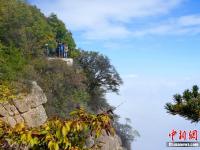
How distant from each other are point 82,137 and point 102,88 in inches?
1759

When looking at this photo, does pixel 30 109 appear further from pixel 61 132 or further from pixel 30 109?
pixel 61 132

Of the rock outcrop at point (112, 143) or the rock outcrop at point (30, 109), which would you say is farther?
the rock outcrop at point (112, 143)

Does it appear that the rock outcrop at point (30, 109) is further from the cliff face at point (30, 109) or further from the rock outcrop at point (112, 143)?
the rock outcrop at point (112, 143)

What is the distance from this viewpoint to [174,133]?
28.1 ft

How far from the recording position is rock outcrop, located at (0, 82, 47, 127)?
32.7 metres

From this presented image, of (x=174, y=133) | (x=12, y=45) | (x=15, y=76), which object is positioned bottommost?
(x=174, y=133)

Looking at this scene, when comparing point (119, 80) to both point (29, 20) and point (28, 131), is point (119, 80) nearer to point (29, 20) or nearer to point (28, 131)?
point (29, 20)

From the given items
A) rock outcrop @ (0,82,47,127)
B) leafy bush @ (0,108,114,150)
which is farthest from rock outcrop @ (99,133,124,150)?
leafy bush @ (0,108,114,150)

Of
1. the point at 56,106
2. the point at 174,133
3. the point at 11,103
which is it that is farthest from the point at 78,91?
the point at 174,133

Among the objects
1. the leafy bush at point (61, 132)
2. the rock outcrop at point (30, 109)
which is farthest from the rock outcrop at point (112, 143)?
the leafy bush at point (61, 132)

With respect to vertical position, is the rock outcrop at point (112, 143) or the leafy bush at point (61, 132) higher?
the leafy bush at point (61, 132)

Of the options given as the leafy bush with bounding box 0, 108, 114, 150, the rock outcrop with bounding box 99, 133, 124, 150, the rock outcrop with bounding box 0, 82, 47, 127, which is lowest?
the rock outcrop with bounding box 99, 133, 124, 150

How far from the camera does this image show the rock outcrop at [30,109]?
107 ft

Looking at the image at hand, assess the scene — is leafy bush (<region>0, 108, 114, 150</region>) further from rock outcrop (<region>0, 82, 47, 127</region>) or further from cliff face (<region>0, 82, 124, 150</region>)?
rock outcrop (<region>0, 82, 47, 127</region>)
